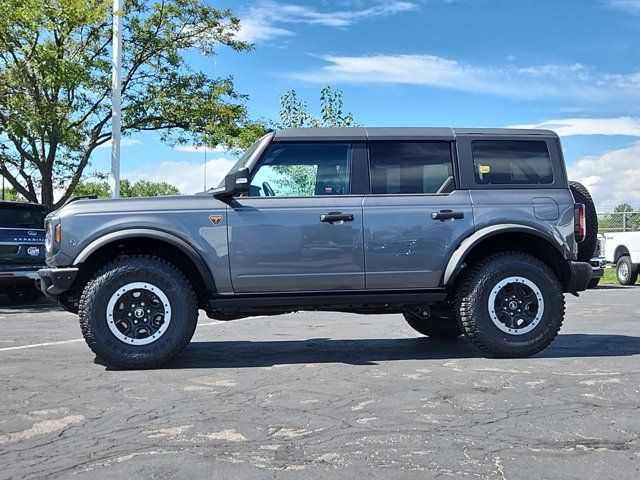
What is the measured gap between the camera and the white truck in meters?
18.9

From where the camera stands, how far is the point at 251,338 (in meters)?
8.19

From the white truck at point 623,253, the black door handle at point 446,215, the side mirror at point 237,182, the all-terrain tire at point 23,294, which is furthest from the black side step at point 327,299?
the white truck at point 623,253

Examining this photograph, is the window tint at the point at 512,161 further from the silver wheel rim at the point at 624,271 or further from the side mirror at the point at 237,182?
the silver wheel rim at the point at 624,271

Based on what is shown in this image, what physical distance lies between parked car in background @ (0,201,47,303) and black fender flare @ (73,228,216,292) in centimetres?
723

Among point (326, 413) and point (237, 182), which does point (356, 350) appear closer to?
point (237, 182)

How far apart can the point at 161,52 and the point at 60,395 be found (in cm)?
1507

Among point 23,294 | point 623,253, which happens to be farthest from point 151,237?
point 623,253

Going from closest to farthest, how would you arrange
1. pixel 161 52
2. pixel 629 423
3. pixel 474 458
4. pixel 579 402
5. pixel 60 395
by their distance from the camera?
1. pixel 474 458
2. pixel 629 423
3. pixel 579 402
4. pixel 60 395
5. pixel 161 52

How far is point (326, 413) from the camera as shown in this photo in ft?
14.3

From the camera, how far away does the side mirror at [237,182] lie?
19.7ft

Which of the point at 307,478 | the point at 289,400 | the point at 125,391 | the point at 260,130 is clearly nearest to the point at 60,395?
the point at 125,391

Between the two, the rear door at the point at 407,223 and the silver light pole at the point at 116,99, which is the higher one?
the silver light pole at the point at 116,99

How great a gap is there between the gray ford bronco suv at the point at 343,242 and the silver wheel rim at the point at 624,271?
14.1 meters

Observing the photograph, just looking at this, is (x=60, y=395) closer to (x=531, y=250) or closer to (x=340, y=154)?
(x=340, y=154)
